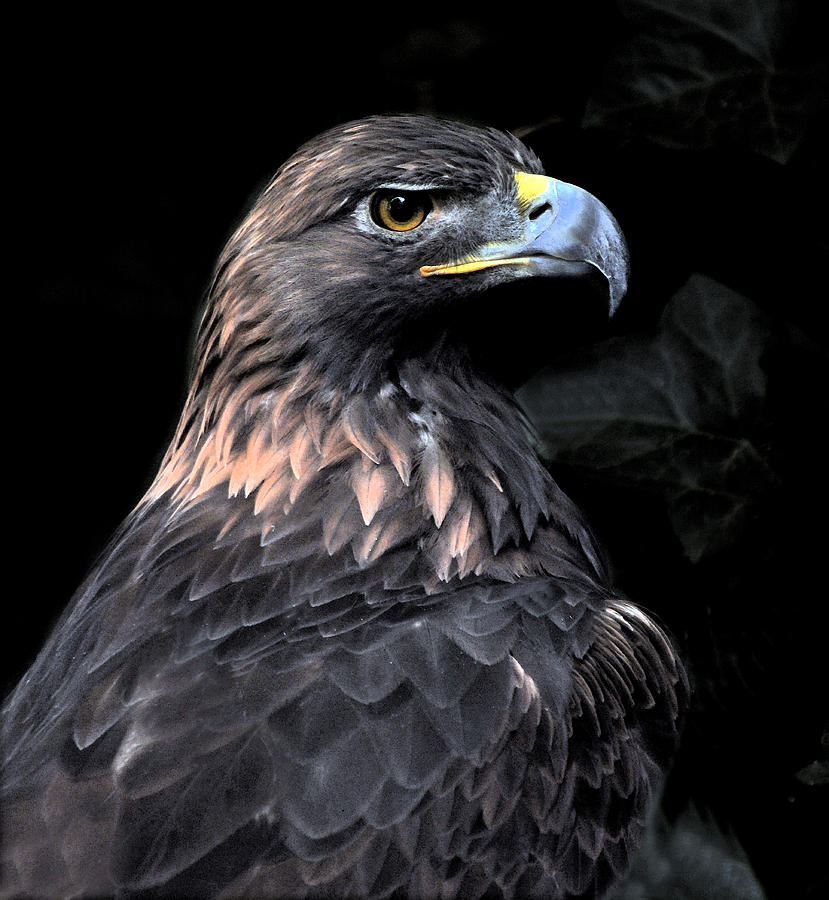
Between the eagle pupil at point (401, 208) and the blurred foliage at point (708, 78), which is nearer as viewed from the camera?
the eagle pupil at point (401, 208)

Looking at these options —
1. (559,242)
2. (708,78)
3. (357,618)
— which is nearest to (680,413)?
(559,242)

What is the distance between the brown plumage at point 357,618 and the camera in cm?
177

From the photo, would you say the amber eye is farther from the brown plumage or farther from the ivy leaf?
the ivy leaf

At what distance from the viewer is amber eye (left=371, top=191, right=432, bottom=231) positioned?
2.28 meters

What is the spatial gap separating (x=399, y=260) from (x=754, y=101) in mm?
835

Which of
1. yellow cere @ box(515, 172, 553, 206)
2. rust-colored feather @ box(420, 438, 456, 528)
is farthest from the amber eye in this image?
rust-colored feather @ box(420, 438, 456, 528)

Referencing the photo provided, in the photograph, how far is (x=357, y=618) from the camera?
204 cm

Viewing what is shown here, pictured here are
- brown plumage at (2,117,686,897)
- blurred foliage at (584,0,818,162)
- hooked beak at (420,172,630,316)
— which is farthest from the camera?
blurred foliage at (584,0,818,162)

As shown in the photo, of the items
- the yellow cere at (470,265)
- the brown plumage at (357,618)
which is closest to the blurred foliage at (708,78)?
the brown plumage at (357,618)

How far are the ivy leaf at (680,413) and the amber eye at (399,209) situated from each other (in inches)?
18.1

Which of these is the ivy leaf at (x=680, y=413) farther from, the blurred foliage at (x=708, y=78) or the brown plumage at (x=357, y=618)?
the blurred foliage at (x=708, y=78)

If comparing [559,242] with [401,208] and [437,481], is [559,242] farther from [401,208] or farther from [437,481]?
[437,481]

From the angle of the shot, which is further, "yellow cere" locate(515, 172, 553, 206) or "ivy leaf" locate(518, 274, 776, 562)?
"ivy leaf" locate(518, 274, 776, 562)

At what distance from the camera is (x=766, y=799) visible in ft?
7.28
